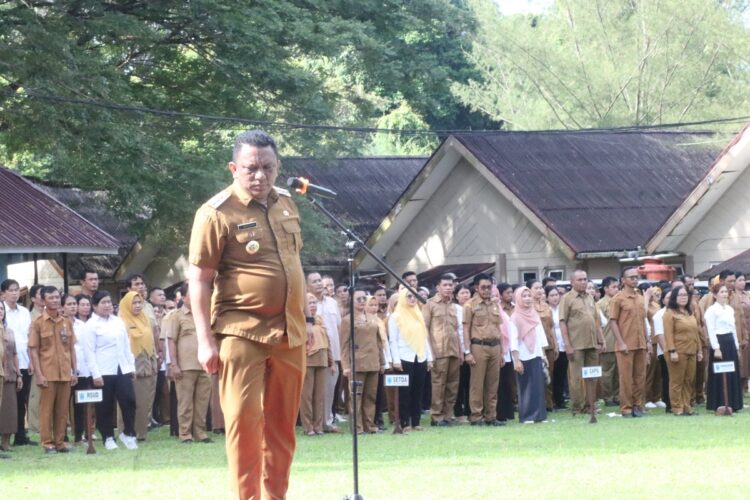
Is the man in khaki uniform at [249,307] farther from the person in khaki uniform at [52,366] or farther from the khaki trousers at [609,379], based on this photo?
the khaki trousers at [609,379]

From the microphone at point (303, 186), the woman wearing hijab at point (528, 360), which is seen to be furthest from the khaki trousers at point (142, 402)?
the microphone at point (303, 186)

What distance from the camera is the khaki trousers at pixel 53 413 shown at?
16250 mm

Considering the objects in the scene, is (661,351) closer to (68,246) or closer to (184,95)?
(68,246)

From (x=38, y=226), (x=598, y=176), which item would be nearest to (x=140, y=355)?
(x=38, y=226)

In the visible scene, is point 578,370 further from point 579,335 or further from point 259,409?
point 259,409

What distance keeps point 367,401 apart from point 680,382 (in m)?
4.54

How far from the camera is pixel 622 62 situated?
145 feet

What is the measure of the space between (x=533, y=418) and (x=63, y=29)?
12.3m

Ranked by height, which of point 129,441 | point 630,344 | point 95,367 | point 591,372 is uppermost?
point 630,344

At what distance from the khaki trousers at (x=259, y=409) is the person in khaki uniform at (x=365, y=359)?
388 inches

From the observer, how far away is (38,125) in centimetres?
2489

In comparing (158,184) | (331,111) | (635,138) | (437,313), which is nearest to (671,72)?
(635,138)

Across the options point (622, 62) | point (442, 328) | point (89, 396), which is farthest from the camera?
point (622, 62)

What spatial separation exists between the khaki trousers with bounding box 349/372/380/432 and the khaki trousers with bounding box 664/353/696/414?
4.29 meters
